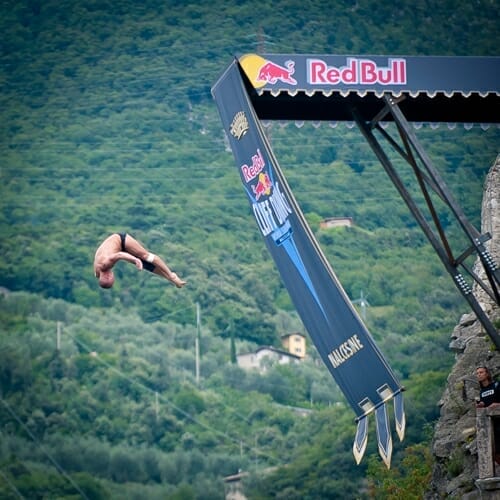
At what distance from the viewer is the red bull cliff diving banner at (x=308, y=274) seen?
19703 mm

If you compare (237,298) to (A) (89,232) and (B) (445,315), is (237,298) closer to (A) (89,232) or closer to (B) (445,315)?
(A) (89,232)

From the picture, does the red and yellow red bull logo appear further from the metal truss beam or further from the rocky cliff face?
the rocky cliff face

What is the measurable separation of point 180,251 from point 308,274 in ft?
305

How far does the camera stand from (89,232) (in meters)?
117

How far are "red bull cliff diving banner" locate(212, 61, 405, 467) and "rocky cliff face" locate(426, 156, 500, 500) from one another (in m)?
2.73

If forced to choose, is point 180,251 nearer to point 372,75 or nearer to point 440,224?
point 372,75

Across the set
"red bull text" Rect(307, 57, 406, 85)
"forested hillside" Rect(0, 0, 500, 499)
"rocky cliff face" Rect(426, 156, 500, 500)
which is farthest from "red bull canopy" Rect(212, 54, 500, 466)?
"forested hillside" Rect(0, 0, 500, 499)

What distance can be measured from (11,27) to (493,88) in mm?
126505

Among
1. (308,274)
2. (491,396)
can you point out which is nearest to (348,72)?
(308,274)

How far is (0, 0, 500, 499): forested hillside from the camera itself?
286 feet

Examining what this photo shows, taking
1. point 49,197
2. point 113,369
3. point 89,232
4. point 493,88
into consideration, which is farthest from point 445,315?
point 493,88

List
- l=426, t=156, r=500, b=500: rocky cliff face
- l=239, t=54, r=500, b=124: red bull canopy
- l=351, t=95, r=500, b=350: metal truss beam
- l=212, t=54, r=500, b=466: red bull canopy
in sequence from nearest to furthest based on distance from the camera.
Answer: l=212, t=54, r=500, b=466: red bull canopy → l=351, t=95, r=500, b=350: metal truss beam → l=239, t=54, r=500, b=124: red bull canopy → l=426, t=156, r=500, b=500: rocky cliff face

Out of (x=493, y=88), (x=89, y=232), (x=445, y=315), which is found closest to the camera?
(x=493, y=88)

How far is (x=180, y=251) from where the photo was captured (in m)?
114
